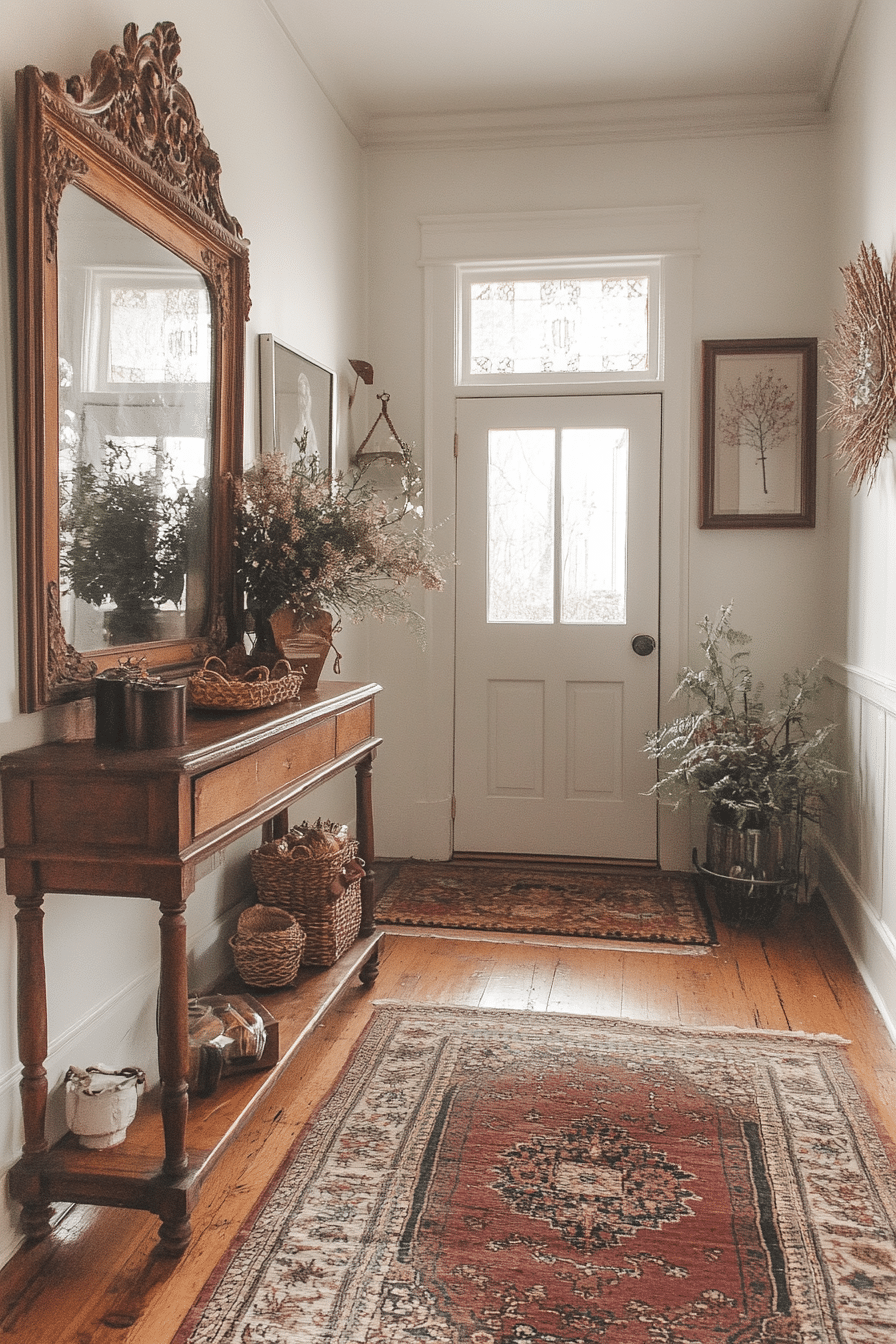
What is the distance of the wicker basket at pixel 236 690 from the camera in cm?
232

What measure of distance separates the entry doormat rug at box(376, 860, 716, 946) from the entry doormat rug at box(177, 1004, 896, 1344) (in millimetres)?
916

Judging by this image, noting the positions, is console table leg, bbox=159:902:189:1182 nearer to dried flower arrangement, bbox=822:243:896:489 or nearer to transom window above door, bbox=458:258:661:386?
dried flower arrangement, bbox=822:243:896:489

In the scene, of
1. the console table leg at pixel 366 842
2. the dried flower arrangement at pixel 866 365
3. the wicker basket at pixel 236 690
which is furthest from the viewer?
the console table leg at pixel 366 842

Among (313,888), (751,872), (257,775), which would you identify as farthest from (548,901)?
(257,775)

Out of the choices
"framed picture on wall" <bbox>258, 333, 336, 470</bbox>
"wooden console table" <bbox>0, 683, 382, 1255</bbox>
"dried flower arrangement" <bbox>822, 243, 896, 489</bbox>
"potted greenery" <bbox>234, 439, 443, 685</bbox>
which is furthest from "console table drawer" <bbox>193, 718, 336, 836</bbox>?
"dried flower arrangement" <bbox>822, 243, 896, 489</bbox>

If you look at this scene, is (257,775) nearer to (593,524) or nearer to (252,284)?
(252,284)

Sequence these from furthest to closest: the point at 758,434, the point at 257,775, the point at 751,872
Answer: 1. the point at 758,434
2. the point at 751,872
3. the point at 257,775

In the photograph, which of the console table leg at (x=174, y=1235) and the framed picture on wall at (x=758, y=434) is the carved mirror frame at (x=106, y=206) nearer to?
the console table leg at (x=174, y=1235)

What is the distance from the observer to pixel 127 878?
1865 mm

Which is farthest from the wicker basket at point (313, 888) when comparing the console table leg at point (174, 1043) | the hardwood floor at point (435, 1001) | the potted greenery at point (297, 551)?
the console table leg at point (174, 1043)

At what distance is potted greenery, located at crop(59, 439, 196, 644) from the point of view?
2109 millimetres

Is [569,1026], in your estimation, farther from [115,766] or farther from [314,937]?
[115,766]

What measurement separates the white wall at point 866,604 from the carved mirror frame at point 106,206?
1.87 meters

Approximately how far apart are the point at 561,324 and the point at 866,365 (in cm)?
170
